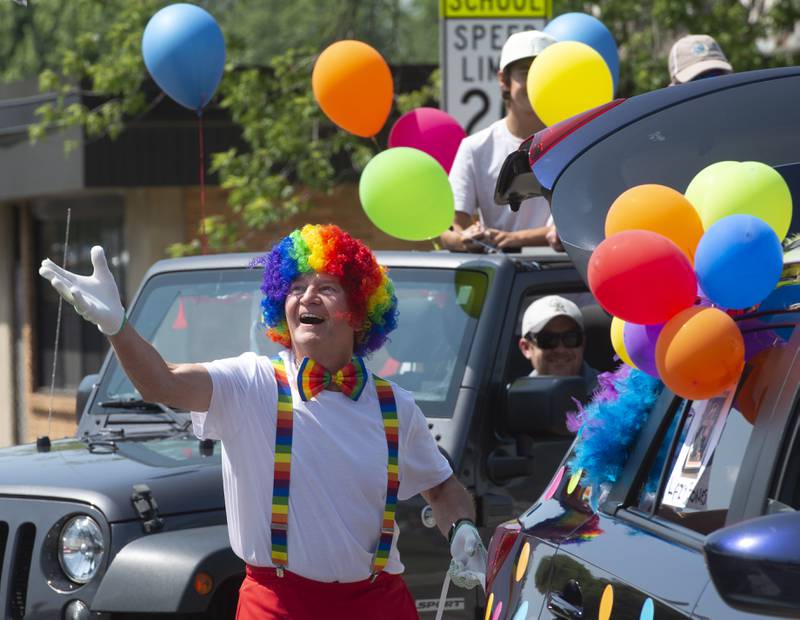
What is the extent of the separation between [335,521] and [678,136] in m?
1.26

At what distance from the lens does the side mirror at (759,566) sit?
88.4 inches

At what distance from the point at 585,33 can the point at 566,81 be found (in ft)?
4.32

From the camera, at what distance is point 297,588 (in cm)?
391

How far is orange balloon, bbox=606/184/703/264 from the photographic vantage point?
316 centimetres

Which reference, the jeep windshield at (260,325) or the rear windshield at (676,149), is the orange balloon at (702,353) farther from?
the jeep windshield at (260,325)

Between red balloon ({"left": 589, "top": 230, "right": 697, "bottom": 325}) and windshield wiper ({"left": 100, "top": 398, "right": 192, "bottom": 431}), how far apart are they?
9.37 ft

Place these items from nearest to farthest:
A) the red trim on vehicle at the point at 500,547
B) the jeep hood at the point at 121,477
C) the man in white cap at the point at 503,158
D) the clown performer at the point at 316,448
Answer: the red trim on vehicle at the point at 500,547
the clown performer at the point at 316,448
the jeep hood at the point at 121,477
the man in white cap at the point at 503,158

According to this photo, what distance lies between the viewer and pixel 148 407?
5.77 m

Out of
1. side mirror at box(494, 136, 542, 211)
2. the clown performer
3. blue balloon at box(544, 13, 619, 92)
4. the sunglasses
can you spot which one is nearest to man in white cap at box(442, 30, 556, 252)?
blue balloon at box(544, 13, 619, 92)

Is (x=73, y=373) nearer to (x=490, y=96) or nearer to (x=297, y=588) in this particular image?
(x=490, y=96)

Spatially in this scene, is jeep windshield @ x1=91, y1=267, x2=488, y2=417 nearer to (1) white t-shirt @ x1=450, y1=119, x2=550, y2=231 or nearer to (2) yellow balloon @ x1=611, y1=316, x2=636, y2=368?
(1) white t-shirt @ x1=450, y1=119, x2=550, y2=231

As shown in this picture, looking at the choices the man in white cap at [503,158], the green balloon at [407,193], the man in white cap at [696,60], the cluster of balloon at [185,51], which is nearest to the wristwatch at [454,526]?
the green balloon at [407,193]

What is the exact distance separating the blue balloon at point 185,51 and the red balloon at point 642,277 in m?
4.11

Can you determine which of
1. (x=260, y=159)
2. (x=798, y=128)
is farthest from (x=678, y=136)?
(x=260, y=159)
